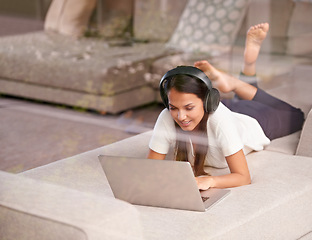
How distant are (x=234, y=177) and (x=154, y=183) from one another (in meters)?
0.20

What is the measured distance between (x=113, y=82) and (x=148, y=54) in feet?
0.92

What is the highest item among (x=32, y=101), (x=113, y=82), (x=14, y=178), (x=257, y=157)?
(x=14, y=178)

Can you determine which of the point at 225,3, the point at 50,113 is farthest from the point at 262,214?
the point at 225,3

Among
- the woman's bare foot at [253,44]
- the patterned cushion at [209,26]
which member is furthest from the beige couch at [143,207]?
the patterned cushion at [209,26]

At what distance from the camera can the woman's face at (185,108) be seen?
99 cm

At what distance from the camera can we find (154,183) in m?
0.88

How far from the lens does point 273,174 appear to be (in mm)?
1079

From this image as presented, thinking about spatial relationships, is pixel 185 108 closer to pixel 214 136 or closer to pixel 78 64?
pixel 214 136

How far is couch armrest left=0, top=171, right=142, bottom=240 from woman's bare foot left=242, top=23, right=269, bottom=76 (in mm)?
816

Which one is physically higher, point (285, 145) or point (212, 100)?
point (212, 100)

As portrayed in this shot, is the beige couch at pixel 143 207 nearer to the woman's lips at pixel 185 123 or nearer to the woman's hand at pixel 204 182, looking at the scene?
the woman's hand at pixel 204 182

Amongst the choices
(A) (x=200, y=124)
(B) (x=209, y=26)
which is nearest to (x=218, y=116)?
(A) (x=200, y=124)

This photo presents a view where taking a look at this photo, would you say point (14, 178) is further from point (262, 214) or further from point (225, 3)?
point (225, 3)

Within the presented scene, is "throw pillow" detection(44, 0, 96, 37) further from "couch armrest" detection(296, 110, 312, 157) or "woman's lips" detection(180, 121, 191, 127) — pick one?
"woman's lips" detection(180, 121, 191, 127)
